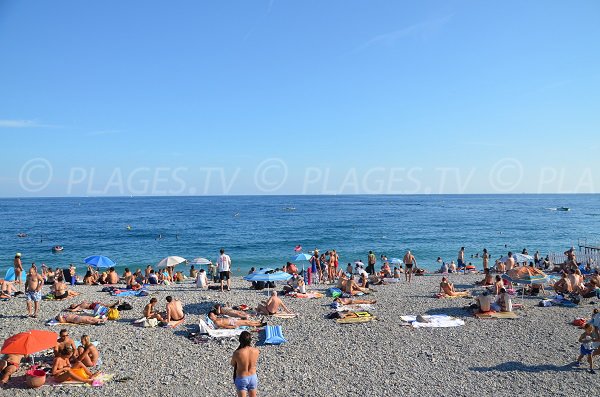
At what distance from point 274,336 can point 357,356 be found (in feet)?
7.25

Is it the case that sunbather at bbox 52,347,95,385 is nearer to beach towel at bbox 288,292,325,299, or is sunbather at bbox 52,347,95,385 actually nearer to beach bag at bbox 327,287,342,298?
beach towel at bbox 288,292,325,299

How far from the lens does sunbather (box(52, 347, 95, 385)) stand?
8.16 meters

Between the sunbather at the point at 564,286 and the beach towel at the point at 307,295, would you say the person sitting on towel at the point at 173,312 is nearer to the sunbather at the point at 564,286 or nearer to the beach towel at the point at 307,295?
the beach towel at the point at 307,295

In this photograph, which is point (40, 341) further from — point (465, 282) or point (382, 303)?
point (465, 282)

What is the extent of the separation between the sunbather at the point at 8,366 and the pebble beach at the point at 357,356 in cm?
16

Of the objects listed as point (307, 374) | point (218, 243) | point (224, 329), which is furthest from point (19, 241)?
point (307, 374)

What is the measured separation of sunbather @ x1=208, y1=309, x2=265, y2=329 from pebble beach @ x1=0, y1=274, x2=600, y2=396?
0.71 meters

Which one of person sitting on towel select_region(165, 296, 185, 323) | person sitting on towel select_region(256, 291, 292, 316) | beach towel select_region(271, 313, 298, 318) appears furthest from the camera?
person sitting on towel select_region(256, 291, 292, 316)

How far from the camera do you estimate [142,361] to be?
9.38 meters

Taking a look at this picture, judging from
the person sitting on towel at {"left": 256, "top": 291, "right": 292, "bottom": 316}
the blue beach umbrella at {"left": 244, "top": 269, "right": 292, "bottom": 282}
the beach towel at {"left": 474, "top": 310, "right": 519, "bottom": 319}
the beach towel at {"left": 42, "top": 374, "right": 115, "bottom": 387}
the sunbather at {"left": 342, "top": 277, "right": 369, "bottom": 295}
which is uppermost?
the blue beach umbrella at {"left": 244, "top": 269, "right": 292, "bottom": 282}

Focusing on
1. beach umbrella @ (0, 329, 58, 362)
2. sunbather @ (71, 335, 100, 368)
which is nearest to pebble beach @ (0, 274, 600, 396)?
sunbather @ (71, 335, 100, 368)

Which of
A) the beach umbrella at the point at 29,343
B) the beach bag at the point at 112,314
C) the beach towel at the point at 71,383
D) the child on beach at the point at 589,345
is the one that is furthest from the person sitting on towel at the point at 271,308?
the child on beach at the point at 589,345

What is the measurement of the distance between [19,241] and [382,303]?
157 ft

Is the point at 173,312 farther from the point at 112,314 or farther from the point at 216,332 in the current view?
the point at 112,314
